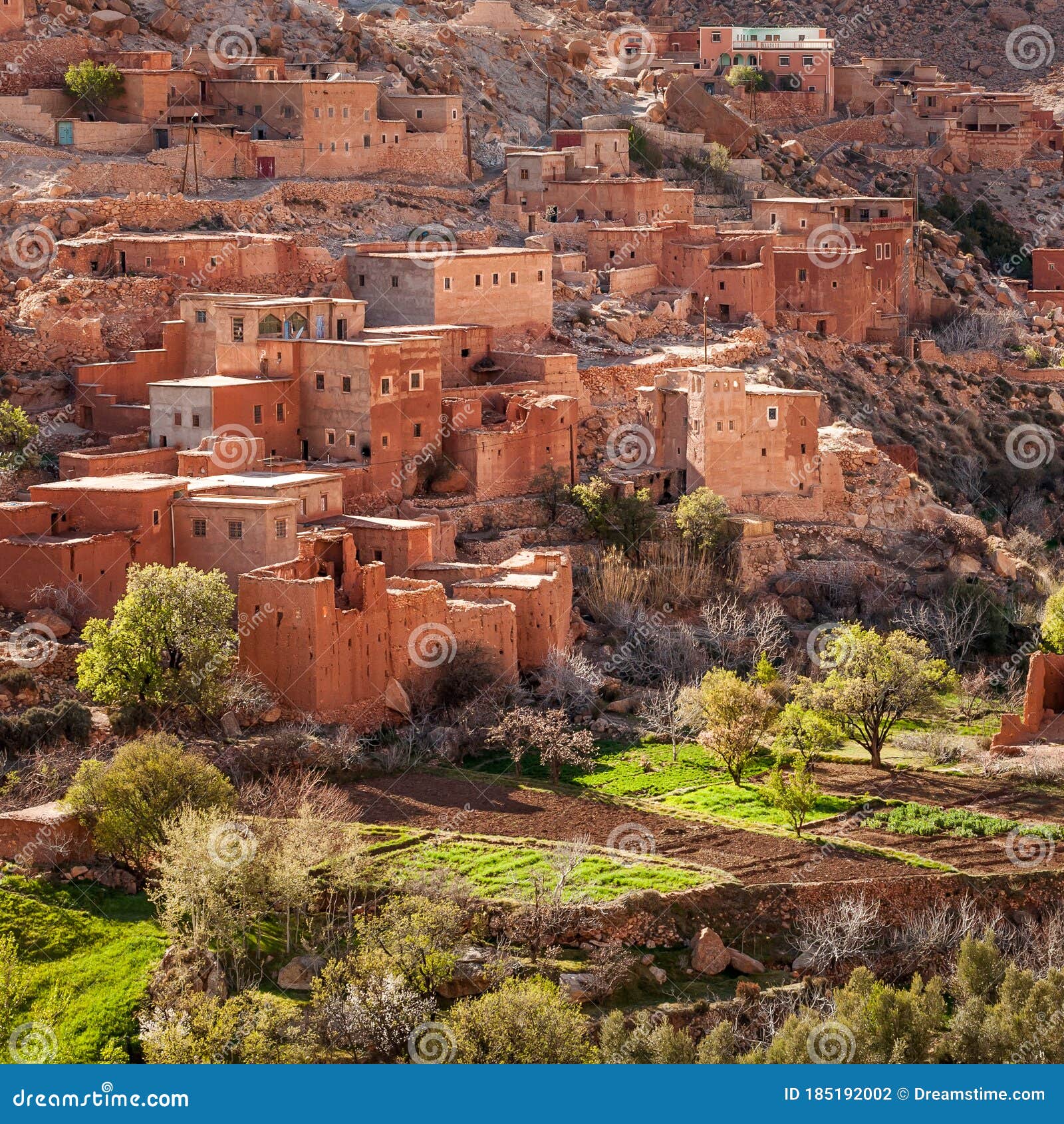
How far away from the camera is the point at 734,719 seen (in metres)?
36.2

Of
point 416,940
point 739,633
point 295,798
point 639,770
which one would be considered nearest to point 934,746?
point 639,770

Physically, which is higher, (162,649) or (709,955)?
(162,649)

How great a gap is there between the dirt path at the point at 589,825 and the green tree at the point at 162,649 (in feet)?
7.85

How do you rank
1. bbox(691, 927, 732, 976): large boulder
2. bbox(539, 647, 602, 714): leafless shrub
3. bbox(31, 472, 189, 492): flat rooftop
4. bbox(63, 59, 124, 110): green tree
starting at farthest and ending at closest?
bbox(63, 59, 124, 110): green tree, bbox(539, 647, 602, 714): leafless shrub, bbox(31, 472, 189, 492): flat rooftop, bbox(691, 927, 732, 976): large boulder

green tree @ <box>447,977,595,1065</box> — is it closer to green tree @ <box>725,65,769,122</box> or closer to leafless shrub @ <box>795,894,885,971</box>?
leafless shrub @ <box>795,894,885,971</box>

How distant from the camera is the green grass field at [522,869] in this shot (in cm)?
3019

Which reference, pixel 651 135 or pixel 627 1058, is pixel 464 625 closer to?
pixel 627 1058

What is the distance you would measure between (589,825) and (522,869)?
2.28 meters

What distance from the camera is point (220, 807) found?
100 ft

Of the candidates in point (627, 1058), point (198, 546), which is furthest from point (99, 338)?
point (627, 1058)

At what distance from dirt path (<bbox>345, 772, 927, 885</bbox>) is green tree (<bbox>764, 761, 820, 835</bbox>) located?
2.40 feet

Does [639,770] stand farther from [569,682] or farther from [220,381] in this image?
[220,381]

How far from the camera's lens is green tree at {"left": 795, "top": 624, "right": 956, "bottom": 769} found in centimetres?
3719

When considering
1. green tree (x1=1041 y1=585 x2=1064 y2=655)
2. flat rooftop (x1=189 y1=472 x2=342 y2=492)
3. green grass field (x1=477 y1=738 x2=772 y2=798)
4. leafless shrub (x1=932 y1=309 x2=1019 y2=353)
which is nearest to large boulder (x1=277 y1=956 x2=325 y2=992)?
green grass field (x1=477 y1=738 x2=772 y2=798)
